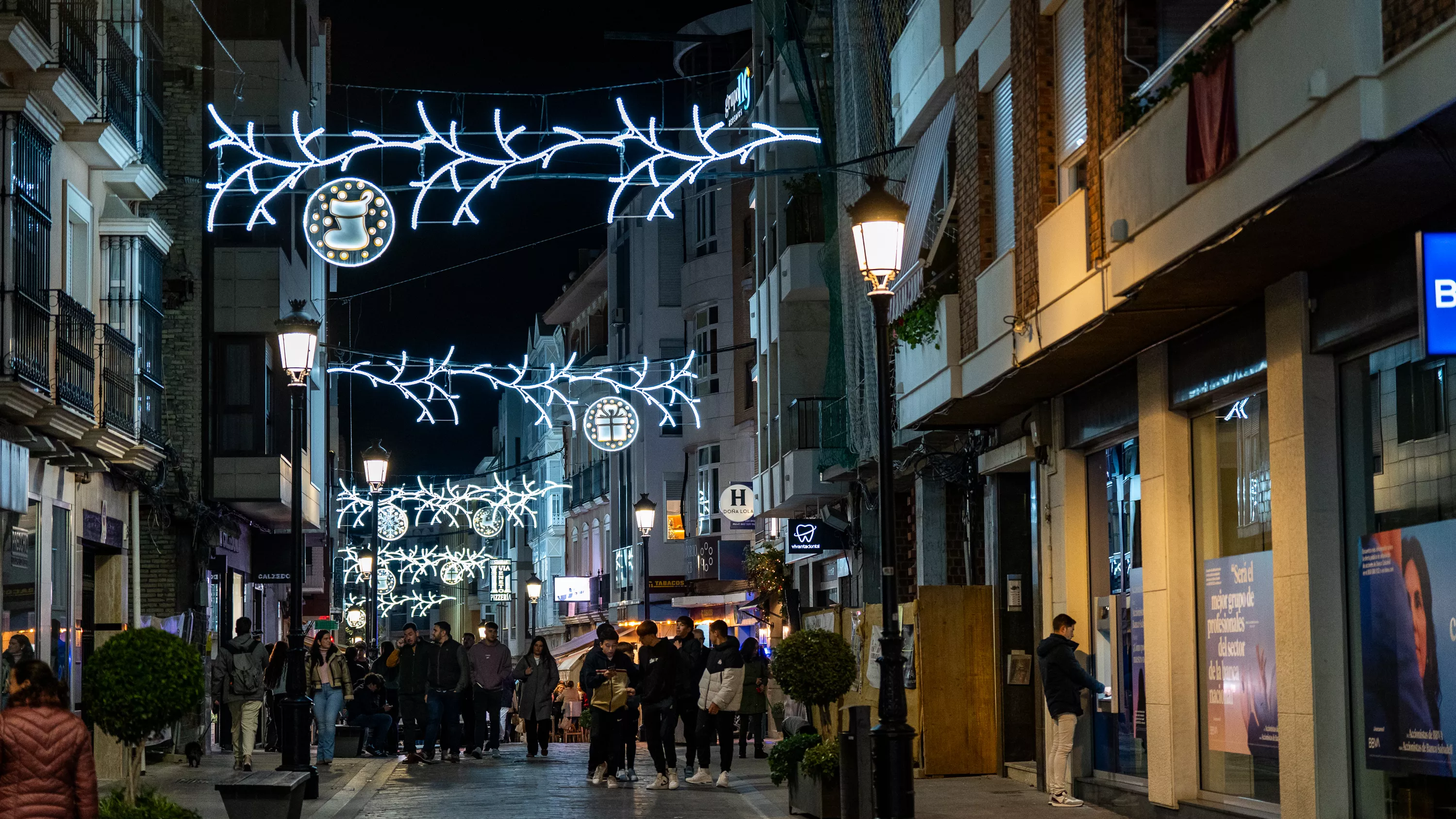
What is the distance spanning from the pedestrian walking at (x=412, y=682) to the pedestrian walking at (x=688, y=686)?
4.46 metres

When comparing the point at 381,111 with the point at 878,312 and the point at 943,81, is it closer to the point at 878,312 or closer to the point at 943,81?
the point at 943,81

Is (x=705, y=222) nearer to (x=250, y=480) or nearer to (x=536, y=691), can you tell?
(x=250, y=480)

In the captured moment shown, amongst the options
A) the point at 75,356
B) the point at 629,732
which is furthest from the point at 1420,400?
the point at 75,356

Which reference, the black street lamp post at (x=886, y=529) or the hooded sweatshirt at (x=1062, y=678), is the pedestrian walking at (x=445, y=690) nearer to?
the hooded sweatshirt at (x=1062, y=678)

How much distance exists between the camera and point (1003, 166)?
19156 millimetres

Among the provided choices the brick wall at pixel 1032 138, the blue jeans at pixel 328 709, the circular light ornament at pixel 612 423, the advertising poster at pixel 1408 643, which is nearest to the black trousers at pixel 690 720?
the blue jeans at pixel 328 709

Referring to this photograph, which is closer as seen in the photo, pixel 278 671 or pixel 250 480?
pixel 278 671

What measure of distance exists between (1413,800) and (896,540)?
17.6 m

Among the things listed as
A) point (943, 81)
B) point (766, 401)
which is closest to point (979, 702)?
point (943, 81)

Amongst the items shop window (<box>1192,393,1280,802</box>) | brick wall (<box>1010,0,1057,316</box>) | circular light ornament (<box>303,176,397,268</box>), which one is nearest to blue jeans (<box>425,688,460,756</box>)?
circular light ornament (<box>303,176,397,268</box>)

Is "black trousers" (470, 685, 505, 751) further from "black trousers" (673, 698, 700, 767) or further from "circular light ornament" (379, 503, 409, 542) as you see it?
"circular light ornament" (379, 503, 409, 542)

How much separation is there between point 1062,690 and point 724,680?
479cm

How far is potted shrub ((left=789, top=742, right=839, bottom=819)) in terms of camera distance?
15789mm

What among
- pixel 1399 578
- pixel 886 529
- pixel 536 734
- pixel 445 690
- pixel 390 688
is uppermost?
pixel 886 529
